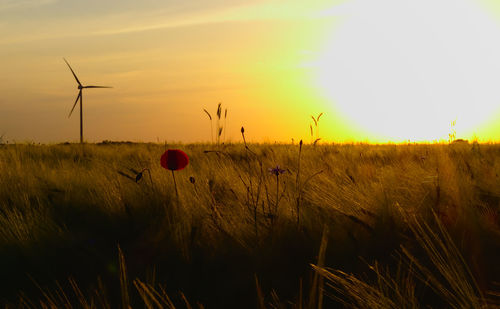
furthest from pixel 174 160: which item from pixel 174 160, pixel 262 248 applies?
pixel 262 248

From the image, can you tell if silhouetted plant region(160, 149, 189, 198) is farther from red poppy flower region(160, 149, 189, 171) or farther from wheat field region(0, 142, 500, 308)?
wheat field region(0, 142, 500, 308)

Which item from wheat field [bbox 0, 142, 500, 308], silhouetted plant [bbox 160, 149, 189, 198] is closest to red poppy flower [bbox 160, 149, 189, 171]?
silhouetted plant [bbox 160, 149, 189, 198]

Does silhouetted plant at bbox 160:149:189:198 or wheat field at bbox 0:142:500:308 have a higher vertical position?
silhouetted plant at bbox 160:149:189:198

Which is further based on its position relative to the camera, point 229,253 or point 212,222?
point 212,222

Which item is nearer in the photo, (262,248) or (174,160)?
(262,248)

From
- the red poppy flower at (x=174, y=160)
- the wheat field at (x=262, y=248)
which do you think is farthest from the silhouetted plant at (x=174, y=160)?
the wheat field at (x=262, y=248)

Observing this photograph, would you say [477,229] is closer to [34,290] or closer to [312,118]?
[34,290]

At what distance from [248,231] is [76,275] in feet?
2.88

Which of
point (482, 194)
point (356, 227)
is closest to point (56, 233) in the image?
point (356, 227)

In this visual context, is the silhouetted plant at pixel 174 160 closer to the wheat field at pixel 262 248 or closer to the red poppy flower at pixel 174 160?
the red poppy flower at pixel 174 160

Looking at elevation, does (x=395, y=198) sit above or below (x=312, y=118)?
below

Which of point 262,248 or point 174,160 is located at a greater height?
point 174,160

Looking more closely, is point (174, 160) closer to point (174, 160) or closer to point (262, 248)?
point (174, 160)

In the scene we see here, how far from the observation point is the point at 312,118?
769 cm
